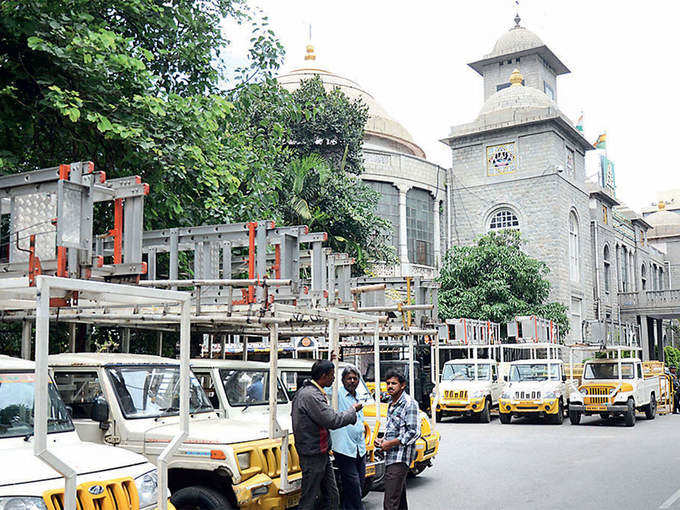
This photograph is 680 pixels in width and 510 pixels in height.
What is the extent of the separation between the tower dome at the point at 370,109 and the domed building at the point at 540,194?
9.58 ft

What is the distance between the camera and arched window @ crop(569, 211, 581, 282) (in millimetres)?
45188

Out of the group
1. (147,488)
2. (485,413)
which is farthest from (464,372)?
(147,488)

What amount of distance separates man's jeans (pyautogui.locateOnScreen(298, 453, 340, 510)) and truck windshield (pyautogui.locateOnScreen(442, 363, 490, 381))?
16.5m

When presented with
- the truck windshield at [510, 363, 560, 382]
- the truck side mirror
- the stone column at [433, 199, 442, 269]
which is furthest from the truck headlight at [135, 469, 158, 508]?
the stone column at [433, 199, 442, 269]

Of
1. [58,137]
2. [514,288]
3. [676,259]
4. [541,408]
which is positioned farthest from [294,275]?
[676,259]

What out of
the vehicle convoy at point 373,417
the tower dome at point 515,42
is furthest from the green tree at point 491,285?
the tower dome at point 515,42

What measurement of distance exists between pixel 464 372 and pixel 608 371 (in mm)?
4269

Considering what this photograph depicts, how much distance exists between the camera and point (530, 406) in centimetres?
2170

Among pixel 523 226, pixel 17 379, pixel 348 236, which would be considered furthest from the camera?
pixel 523 226

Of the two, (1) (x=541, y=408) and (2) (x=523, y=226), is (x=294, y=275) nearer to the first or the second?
(1) (x=541, y=408)

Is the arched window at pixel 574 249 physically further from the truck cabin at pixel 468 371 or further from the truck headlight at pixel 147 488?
the truck headlight at pixel 147 488

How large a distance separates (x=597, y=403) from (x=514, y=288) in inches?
536

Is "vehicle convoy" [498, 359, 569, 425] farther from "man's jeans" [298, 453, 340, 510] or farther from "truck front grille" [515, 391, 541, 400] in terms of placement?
"man's jeans" [298, 453, 340, 510]

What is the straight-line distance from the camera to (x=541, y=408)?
70.9 feet
